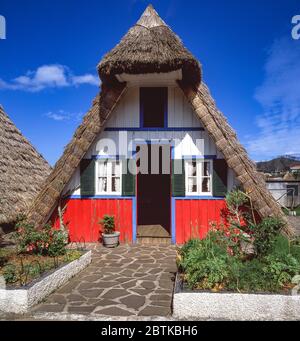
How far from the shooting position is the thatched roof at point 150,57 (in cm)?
782

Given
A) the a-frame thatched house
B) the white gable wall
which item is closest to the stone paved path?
the a-frame thatched house

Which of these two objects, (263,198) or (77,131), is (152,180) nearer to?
(77,131)

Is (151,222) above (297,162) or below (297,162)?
below

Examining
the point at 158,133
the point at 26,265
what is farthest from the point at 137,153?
the point at 26,265

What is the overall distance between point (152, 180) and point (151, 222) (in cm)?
306

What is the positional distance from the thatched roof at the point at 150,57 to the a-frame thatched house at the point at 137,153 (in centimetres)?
5

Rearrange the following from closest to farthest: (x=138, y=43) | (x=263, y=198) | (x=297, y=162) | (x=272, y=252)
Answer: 1. (x=272, y=252)
2. (x=263, y=198)
3. (x=138, y=43)
4. (x=297, y=162)

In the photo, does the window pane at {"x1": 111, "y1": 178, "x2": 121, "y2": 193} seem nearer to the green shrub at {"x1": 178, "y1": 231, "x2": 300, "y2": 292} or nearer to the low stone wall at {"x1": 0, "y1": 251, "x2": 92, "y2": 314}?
the low stone wall at {"x1": 0, "y1": 251, "x2": 92, "y2": 314}

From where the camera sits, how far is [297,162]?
4294 cm

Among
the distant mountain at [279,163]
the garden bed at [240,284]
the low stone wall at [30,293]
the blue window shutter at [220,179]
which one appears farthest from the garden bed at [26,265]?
the distant mountain at [279,163]

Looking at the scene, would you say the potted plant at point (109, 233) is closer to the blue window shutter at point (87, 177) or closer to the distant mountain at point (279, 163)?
the blue window shutter at point (87, 177)

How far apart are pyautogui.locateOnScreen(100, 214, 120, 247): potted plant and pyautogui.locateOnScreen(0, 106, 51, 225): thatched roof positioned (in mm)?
2849

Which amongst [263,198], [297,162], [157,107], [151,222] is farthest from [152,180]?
[297,162]

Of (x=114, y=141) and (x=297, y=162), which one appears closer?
(x=114, y=141)
